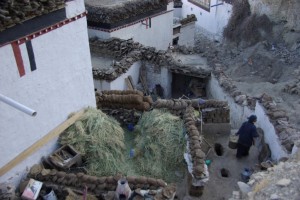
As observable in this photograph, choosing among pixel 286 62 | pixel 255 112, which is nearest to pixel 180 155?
pixel 255 112

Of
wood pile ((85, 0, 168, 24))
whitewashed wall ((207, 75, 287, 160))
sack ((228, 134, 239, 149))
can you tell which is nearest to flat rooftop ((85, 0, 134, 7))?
wood pile ((85, 0, 168, 24))

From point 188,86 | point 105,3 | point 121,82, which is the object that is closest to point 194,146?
point 121,82

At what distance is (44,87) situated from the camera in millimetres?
7918

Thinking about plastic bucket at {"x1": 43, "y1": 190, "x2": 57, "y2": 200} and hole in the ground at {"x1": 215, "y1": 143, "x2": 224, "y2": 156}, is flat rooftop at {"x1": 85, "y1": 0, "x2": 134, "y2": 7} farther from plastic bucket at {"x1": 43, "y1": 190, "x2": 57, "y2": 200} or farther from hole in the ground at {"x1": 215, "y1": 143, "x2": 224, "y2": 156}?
plastic bucket at {"x1": 43, "y1": 190, "x2": 57, "y2": 200}

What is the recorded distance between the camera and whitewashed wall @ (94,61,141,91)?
45.2 feet

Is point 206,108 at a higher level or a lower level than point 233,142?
higher

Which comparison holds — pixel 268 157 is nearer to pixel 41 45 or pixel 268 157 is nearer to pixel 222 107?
pixel 222 107

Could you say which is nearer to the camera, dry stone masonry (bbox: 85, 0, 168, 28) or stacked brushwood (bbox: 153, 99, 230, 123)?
stacked brushwood (bbox: 153, 99, 230, 123)

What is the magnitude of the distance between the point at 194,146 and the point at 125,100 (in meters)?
2.99

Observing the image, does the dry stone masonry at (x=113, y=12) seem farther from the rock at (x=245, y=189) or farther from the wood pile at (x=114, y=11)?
the rock at (x=245, y=189)

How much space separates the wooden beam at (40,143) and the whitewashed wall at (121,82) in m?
4.45

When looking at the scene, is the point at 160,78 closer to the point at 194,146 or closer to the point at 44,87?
the point at 194,146

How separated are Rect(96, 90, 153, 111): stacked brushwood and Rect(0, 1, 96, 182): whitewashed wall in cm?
131

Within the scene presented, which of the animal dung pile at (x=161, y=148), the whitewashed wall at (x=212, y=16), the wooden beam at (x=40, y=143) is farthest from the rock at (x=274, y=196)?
the whitewashed wall at (x=212, y=16)
